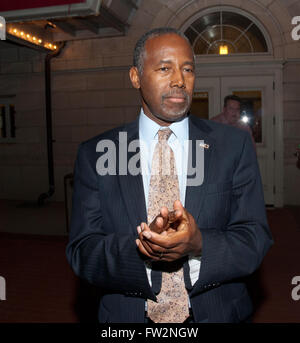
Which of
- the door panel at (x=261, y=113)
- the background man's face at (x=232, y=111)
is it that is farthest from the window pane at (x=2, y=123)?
the background man's face at (x=232, y=111)

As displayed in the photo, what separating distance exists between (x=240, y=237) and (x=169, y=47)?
0.81 metres

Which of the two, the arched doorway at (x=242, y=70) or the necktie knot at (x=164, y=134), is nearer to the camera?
the necktie knot at (x=164, y=134)

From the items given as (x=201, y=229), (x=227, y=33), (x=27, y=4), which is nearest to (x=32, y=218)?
(x=27, y=4)

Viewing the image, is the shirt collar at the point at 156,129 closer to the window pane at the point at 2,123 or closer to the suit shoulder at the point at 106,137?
the suit shoulder at the point at 106,137

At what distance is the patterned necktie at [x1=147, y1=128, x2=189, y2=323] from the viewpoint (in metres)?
1.49

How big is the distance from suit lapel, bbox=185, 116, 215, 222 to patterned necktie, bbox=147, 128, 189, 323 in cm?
8

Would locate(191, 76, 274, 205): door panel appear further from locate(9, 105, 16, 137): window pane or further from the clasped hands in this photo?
the clasped hands

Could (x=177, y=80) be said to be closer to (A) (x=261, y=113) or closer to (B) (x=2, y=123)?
(A) (x=261, y=113)

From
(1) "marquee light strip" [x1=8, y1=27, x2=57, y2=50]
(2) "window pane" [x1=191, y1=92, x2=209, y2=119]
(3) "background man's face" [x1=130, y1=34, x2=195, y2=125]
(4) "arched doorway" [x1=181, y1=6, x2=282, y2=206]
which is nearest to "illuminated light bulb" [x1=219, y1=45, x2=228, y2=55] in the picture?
(4) "arched doorway" [x1=181, y1=6, x2=282, y2=206]

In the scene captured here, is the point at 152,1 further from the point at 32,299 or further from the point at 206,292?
the point at 206,292

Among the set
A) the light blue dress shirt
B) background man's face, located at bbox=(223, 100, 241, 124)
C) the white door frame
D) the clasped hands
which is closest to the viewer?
the clasped hands

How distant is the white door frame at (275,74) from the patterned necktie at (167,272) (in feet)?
25.8

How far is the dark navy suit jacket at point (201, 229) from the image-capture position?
1363mm

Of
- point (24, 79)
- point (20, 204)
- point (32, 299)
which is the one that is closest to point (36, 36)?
point (24, 79)
